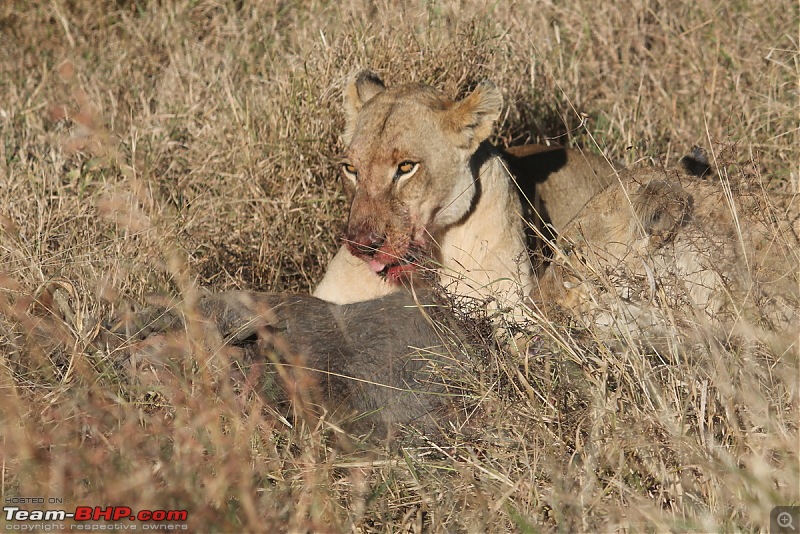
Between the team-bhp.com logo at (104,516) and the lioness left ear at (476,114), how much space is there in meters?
2.44

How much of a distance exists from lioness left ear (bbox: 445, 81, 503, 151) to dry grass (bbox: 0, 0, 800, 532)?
41 centimetres

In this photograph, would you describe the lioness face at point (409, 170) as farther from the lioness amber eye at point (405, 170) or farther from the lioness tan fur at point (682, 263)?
the lioness tan fur at point (682, 263)

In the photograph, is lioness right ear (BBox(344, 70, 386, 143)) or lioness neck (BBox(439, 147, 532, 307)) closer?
lioness neck (BBox(439, 147, 532, 307))

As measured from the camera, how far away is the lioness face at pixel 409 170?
4.35 m

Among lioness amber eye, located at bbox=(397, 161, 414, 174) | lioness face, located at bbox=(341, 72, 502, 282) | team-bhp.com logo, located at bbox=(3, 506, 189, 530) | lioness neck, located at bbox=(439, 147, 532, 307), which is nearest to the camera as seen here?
team-bhp.com logo, located at bbox=(3, 506, 189, 530)

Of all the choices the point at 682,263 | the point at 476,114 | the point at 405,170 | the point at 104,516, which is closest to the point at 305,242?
the point at 405,170

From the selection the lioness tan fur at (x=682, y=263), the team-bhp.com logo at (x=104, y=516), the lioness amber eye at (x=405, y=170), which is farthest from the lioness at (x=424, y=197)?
the team-bhp.com logo at (x=104, y=516)

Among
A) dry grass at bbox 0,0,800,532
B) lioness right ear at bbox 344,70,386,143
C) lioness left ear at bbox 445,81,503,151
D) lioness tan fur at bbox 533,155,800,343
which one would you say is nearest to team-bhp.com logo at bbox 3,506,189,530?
dry grass at bbox 0,0,800,532

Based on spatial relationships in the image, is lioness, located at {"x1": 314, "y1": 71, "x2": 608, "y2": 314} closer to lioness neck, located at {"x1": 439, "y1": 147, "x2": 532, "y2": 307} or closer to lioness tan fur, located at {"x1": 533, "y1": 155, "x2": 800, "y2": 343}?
lioness neck, located at {"x1": 439, "y1": 147, "x2": 532, "y2": 307}

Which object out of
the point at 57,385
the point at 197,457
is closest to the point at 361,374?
the point at 197,457

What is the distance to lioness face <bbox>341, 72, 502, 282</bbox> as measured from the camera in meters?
4.35

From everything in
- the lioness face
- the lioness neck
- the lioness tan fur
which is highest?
the lioness tan fur

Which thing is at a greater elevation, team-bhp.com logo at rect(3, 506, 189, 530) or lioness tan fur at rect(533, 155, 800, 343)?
lioness tan fur at rect(533, 155, 800, 343)

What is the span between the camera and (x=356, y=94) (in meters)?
4.96
